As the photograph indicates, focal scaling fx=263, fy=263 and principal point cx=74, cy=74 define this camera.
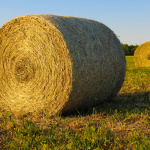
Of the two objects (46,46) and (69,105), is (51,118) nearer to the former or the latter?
(69,105)

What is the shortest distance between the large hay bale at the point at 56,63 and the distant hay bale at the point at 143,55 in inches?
424

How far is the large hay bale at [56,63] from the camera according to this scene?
5.35m

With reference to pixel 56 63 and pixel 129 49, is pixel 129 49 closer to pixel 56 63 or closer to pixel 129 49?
pixel 129 49

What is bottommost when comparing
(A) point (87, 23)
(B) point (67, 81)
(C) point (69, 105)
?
(C) point (69, 105)

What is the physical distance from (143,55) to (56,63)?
13.0 meters

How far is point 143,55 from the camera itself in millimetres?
17422

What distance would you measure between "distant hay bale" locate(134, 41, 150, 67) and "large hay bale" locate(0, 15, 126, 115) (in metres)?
10.8

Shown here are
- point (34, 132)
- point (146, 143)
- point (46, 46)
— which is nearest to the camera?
point (146, 143)

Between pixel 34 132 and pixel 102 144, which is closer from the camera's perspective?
pixel 102 144

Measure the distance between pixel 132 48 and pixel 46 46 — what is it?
5630 centimetres

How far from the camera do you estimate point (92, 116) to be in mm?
5535

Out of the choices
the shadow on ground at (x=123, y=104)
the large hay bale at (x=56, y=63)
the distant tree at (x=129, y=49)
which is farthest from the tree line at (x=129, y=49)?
the large hay bale at (x=56, y=63)

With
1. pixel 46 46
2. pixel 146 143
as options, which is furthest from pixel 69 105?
pixel 146 143

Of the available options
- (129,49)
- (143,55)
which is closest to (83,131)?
(143,55)
